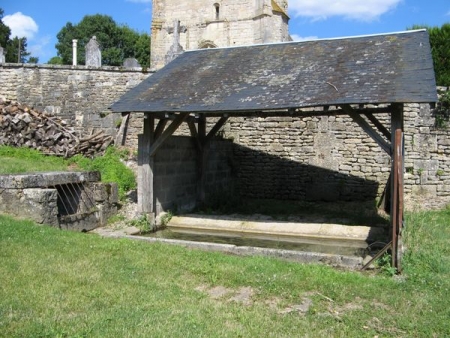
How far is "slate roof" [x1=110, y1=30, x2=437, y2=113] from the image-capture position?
6.39m

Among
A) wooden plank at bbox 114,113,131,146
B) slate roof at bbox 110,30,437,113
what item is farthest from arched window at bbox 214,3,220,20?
slate roof at bbox 110,30,437,113

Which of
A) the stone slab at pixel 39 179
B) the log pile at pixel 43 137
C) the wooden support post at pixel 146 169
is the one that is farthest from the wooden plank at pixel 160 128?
the log pile at pixel 43 137

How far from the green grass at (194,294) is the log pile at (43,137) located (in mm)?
6219

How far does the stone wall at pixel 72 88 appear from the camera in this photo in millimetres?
13242

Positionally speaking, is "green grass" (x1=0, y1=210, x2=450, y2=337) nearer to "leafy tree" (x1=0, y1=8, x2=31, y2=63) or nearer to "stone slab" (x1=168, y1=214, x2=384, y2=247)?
"stone slab" (x1=168, y1=214, x2=384, y2=247)

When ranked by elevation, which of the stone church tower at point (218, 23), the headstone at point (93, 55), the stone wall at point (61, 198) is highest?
the stone church tower at point (218, 23)

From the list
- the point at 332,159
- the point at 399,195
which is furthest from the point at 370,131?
the point at 332,159

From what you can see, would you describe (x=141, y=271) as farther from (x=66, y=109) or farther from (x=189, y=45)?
(x=189, y=45)

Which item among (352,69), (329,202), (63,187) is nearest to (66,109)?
(63,187)

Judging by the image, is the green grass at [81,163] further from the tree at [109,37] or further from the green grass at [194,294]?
the tree at [109,37]

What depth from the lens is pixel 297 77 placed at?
748cm

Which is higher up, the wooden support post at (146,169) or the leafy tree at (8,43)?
the leafy tree at (8,43)

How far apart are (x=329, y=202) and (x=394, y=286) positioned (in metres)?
6.56

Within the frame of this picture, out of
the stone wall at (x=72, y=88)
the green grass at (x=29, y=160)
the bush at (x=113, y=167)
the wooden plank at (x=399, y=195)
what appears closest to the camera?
the wooden plank at (x=399, y=195)
